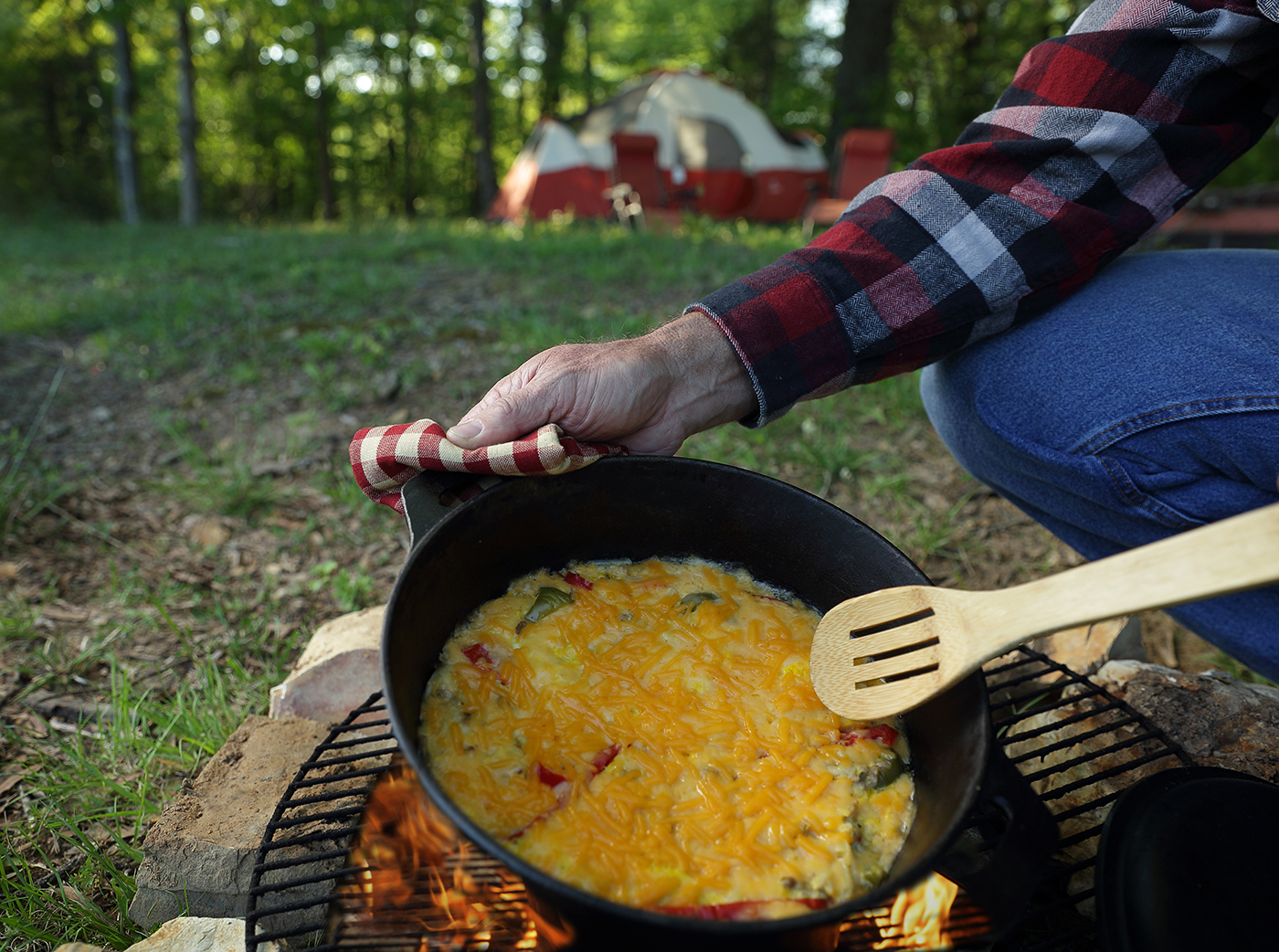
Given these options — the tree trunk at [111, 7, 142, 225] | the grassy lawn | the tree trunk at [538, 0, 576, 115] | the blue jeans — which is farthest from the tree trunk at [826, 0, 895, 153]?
the blue jeans

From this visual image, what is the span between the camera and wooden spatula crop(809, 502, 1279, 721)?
913 mm

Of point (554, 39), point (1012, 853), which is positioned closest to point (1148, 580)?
point (1012, 853)

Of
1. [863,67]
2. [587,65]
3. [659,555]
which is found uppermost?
[587,65]

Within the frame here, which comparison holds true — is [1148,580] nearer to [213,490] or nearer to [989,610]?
[989,610]

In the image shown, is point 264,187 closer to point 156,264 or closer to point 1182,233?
point 156,264

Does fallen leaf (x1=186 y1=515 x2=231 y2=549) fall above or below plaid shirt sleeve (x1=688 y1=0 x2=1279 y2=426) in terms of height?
below

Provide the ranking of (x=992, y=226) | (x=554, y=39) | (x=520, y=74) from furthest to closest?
(x=520, y=74) < (x=554, y=39) < (x=992, y=226)

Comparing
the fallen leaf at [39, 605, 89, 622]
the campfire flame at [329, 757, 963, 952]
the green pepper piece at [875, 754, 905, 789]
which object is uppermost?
the green pepper piece at [875, 754, 905, 789]

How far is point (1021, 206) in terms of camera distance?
1835 mm

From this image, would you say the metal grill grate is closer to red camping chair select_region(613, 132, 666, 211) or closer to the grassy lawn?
the grassy lawn

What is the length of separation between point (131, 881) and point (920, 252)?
248 centimetres

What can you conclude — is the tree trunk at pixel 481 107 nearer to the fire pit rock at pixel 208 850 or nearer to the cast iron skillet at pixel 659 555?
the cast iron skillet at pixel 659 555

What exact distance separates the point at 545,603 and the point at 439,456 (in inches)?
17.4

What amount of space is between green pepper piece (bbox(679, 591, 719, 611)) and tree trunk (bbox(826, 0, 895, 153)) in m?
14.5
